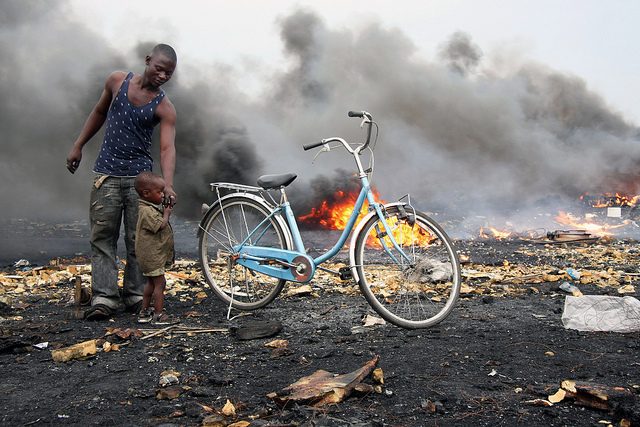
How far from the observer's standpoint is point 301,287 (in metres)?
4.87

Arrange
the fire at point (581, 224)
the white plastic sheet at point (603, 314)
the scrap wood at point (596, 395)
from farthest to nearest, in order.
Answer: the fire at point (581, 224) → the white plastic sheet at point (603, 314) → the scrap wood at point (596, 395)

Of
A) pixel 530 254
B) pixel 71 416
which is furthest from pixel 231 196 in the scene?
pixel 530 254

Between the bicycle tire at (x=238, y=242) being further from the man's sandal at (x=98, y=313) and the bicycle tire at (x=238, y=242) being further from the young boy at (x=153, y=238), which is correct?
the man's sandal at (x=98, y=313)

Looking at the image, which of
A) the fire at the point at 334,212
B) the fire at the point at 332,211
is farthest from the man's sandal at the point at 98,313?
the fire at the point at 332,211

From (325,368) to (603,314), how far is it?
2227 mm

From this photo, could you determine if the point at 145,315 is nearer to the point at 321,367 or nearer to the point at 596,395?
the point at 321,367

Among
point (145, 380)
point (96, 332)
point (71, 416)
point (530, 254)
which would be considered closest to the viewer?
point (71, 416)

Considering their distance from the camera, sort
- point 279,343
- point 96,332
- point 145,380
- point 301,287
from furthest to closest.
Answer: point 301,287
point 96,332
point 279,343
point 145,380

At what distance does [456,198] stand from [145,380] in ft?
54.1

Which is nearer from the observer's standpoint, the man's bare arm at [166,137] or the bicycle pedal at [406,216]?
the bicycle pedal at [406,216]

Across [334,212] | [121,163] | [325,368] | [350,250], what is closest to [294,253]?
[350,250]

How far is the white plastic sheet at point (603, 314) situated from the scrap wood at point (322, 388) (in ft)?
6.28

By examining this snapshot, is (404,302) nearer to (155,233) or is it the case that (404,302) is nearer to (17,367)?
(155,233)

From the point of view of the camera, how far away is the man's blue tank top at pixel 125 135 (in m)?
3.62
